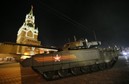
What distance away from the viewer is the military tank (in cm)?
730

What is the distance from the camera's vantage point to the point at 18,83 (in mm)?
6746

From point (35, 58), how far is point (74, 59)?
339 centimetres

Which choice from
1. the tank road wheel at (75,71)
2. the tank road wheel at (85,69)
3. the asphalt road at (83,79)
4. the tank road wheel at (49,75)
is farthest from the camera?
the tank road wheel at (85,69)

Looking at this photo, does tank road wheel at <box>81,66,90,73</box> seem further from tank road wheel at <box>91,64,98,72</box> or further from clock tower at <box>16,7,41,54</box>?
clock tower at <box>16,7,41,54</box>

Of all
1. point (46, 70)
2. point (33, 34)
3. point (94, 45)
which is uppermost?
point (33, 34)

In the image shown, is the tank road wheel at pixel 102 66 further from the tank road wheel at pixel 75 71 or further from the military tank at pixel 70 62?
the tank road wheel at pixel 75 71

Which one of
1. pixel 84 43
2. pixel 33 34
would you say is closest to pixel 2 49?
pixel 33 34

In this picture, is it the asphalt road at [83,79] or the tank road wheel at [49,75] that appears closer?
the asphalt road at [83,79]

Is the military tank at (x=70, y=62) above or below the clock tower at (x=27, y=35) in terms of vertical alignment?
below

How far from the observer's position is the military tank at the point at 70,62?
7301 millimetres

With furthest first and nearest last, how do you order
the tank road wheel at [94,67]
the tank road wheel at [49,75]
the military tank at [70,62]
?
1. the tank road wheel at [94,67]
2. the tank road wheel at [49,75]
3. the military tank at [70,62]

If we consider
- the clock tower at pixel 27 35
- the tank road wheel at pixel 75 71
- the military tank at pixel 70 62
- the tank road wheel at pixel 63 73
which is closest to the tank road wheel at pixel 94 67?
the military tank at pixel 70 62

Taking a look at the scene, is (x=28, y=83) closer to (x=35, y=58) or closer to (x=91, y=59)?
(x=35, y=58)

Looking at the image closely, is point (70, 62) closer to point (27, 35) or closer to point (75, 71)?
point (75, 71)
